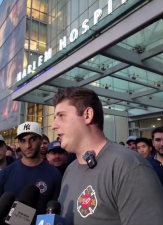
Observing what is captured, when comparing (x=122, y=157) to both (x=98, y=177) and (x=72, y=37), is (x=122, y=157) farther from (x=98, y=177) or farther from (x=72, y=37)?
(x=72, y=37)

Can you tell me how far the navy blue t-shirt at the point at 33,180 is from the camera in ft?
8.55

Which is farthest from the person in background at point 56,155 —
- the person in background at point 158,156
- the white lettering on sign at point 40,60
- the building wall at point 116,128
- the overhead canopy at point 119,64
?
the building wall at point 116,128

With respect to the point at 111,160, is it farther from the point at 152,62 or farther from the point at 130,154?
the point at 152,62

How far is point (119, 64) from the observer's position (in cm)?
832

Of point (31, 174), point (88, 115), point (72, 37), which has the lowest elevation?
point (31, 174)

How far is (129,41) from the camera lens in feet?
25.4

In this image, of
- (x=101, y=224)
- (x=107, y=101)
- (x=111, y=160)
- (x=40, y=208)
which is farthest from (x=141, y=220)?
(x=107, y=101)

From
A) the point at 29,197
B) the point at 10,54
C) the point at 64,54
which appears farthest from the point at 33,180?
the point at 10,54

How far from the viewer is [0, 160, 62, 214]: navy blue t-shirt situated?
2.61m

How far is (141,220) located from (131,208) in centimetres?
7

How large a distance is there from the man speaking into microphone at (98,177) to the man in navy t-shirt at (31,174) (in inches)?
46.5

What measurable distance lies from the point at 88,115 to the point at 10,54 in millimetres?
23922

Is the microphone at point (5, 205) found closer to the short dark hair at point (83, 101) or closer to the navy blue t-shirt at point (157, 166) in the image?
the short dark hair at point (83, 101)

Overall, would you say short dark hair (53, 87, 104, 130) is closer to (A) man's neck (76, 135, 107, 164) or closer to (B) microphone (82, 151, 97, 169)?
(A) man's neck (76, 135, 107, 164)
